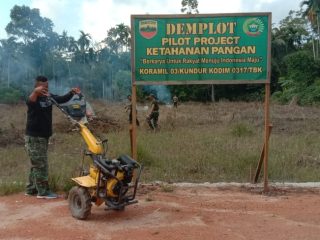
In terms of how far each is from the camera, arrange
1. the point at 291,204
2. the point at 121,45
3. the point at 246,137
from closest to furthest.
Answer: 1. the point at 291,204
2. the point at 246,137
3. the point at 121,45

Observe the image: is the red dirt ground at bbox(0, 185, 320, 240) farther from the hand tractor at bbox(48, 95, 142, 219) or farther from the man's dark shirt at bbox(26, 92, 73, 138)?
the man's dark shirt at bbox(26, 92, 73, 138)

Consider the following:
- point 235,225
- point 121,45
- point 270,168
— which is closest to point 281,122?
point 270,168

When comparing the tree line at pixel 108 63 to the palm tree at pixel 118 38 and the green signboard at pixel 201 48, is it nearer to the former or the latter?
the palm tree at pixel 118 38

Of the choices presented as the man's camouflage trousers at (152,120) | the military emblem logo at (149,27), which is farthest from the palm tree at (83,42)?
the military emblem logo at (149,27)

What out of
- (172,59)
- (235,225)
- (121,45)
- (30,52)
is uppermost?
(121,45)

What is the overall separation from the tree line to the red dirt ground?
87.9 ft

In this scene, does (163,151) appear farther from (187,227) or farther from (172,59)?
(187,227)

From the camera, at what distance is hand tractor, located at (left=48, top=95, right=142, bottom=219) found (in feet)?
19.5

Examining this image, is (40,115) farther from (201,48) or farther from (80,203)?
(201,48)

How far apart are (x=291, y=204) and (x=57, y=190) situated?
11.6 ft

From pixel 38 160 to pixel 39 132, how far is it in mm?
405

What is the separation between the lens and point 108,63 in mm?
55625

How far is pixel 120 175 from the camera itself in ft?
19.6

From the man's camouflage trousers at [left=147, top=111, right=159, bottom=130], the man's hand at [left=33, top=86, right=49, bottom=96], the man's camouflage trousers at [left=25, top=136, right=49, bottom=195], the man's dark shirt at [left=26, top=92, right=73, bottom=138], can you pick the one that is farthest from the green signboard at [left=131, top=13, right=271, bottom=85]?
the man's camouflage trousers at [left=147, top=111, right=159, bottom=130]
